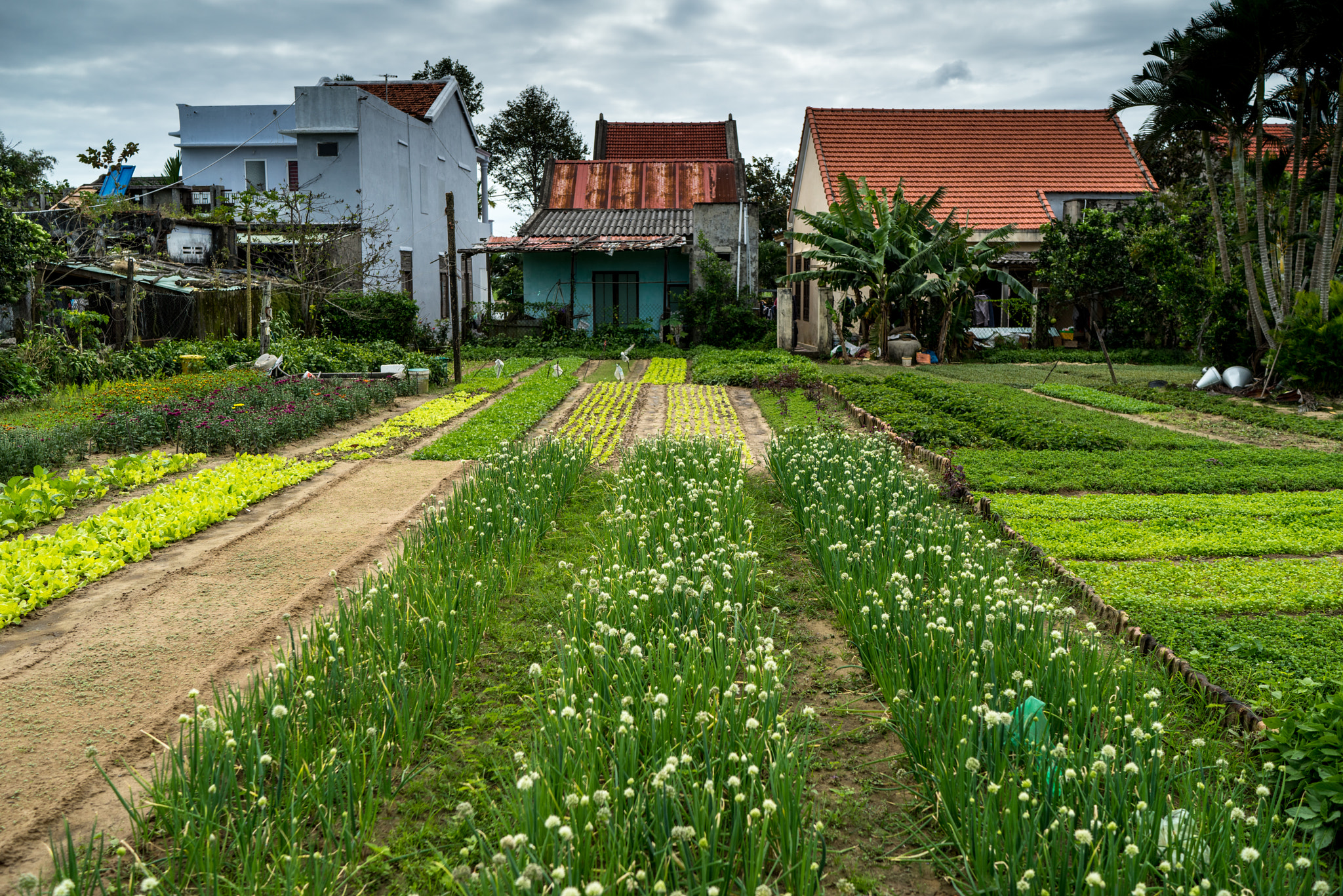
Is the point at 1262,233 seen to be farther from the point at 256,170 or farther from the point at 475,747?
the point at 256,170

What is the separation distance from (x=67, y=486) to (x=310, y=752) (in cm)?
650

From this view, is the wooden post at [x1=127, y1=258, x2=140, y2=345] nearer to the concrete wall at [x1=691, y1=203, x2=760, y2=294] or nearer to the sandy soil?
the sandy soil

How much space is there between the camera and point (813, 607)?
588 cm

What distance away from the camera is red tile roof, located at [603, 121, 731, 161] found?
38656 millimetres

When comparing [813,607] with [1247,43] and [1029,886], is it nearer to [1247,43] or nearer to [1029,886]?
[1029,886]

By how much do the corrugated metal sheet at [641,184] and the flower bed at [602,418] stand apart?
13323 millimetres

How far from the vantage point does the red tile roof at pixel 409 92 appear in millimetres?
31391

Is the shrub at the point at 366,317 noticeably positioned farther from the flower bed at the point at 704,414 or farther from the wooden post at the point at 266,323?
the flower bed at the point at 704,414

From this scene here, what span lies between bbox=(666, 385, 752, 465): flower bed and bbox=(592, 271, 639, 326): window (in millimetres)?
9193

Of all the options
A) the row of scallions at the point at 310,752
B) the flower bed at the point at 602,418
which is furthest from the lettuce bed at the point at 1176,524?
the flower bed at the point at 602,418

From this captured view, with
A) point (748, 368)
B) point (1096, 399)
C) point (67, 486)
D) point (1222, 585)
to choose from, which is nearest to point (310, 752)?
point (1222, 585)

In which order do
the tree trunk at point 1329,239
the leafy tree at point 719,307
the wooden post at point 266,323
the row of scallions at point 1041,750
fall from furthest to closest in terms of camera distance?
1. the leafy tree at point 719,307
2. the wooden post at point 266,323
3. the tree trunk at point 1329,239
4. the row of scallions at point 1041,750

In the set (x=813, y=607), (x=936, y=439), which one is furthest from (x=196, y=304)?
(x=813, y=607)

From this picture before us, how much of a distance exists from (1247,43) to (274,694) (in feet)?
55.6
